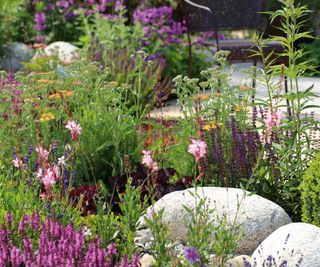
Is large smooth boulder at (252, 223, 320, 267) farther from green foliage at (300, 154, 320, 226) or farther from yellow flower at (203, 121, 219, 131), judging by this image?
yellow flower at (203, 121, 219, 131)

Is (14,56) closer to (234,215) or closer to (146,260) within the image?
(234,215)

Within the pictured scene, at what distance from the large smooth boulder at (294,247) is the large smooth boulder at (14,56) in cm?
711

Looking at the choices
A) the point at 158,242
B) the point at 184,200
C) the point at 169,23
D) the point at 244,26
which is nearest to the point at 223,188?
the point at 184,200

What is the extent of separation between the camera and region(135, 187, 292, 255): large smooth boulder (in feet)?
13.9

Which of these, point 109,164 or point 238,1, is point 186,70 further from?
point 109,164

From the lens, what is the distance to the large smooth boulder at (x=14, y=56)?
412 inches

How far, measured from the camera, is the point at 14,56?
10516 millimetres

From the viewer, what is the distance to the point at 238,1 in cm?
904

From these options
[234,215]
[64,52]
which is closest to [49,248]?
[234,215]

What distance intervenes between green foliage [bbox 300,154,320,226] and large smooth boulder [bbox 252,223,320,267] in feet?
1.40

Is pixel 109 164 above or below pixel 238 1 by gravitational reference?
below

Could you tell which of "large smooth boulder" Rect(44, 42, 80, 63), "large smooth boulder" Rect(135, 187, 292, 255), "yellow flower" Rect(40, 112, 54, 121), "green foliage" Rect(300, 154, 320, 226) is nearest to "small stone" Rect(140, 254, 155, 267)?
"large smooth boulder" Rect(135, 187, 292, 255)

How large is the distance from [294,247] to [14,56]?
290 inches

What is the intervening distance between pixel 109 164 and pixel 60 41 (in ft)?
21.0
